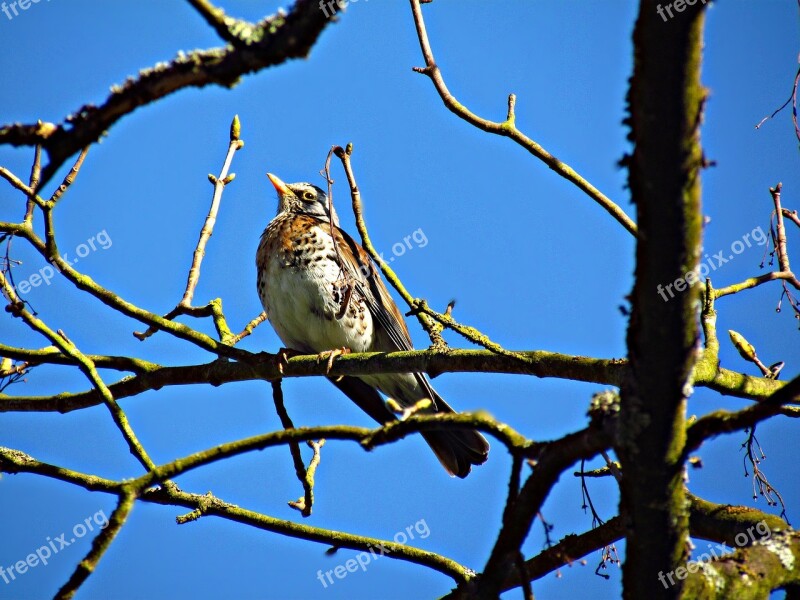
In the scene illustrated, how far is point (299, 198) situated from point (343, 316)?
192 cm

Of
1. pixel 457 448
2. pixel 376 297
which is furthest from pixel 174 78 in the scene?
pixel 376 297

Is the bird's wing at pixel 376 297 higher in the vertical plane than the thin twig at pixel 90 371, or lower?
higher

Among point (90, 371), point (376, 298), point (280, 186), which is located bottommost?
point (90, 371)

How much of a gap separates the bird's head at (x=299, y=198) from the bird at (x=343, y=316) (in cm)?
69

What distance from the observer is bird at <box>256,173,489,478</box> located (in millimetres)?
5832

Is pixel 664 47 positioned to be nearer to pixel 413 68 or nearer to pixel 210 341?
pixel 413 68

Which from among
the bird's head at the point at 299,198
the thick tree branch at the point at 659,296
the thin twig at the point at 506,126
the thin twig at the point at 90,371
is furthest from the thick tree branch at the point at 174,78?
the bird's head at the point at 299,198

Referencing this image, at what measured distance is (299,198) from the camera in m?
7.37

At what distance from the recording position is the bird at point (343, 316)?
5.83 meters

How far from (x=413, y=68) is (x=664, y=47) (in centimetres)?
239

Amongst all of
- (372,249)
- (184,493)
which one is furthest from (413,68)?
(184,493)

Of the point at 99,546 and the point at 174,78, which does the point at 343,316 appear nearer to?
the point at 99,546

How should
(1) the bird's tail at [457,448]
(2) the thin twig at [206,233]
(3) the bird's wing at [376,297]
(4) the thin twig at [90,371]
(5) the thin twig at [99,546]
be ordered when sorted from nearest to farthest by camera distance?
(5) the thin twig at [99,546]
(4) the thin twig at [90,371]
(2) the thin twig at [206,233]
(1) the bird's tail at [457,448]
(3) the bird's wing at [376,297]

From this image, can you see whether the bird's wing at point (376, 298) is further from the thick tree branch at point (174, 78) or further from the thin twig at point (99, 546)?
the thick tree branch at point (174, 78)
